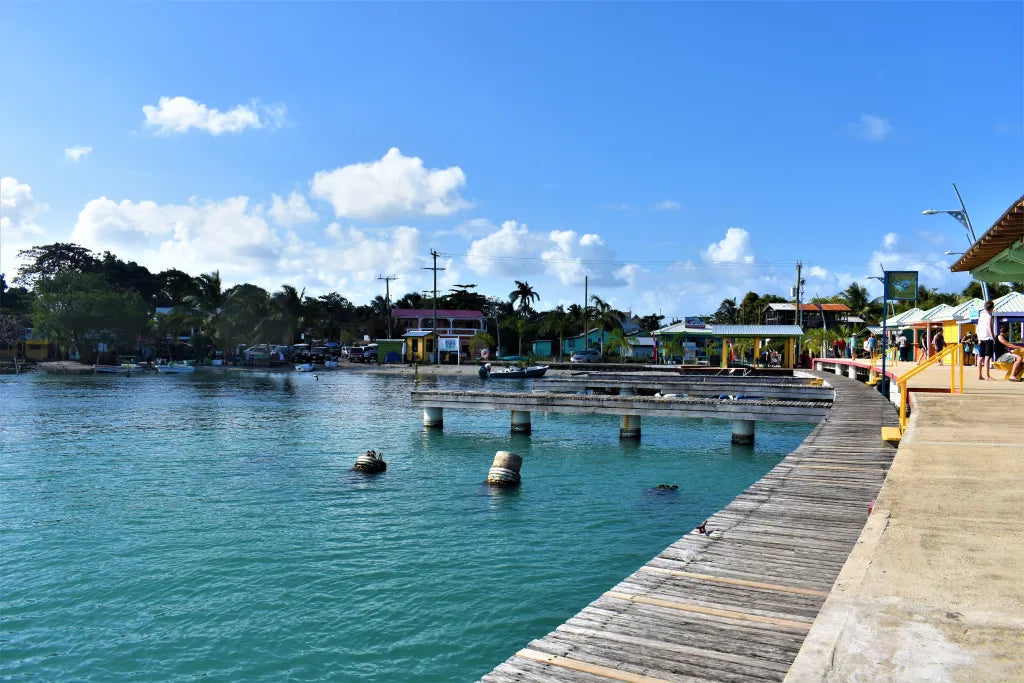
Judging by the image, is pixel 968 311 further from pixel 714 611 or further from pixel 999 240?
pixel 714 611

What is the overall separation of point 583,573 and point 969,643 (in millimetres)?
8650

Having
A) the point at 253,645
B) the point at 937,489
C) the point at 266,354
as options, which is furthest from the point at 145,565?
the point at 266,354

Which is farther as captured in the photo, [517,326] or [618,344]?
[517,326]

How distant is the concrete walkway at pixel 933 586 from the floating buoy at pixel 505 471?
38.3 feet

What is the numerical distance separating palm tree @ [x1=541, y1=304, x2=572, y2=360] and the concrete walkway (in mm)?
84743

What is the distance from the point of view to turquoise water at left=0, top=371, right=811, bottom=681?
9219 mm

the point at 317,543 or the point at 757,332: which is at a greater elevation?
the point at 757,332

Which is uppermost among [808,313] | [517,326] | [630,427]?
[808,313]

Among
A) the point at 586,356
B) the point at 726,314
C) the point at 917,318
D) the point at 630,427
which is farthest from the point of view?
the point at 726,314

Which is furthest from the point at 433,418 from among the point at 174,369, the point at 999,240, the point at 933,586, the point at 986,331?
the point at 174,369

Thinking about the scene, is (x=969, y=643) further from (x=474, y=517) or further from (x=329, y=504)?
(x=329, y=504)

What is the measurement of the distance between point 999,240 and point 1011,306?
20.0m

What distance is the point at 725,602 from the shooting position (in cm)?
588

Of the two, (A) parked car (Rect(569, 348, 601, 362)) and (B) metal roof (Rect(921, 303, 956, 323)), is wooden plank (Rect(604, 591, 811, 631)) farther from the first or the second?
(A) parked car (Rect(569, 348, 601, 362))
